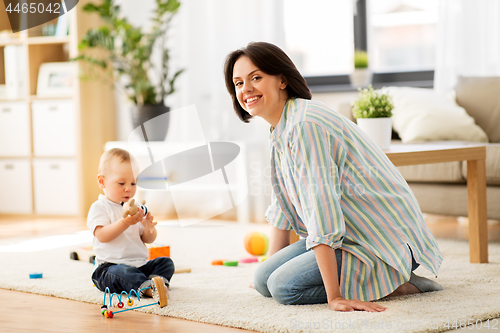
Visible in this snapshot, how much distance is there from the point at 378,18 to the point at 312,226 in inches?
112

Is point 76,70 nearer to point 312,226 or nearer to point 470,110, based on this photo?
point 470,110

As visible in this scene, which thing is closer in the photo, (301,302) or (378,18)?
(301,302)

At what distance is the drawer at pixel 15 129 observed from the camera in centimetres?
405

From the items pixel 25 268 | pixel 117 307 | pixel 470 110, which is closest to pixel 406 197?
pixel 117 307

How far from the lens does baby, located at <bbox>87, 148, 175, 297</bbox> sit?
5.85 ft

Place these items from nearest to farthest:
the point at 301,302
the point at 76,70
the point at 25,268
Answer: the point at 301,302
the point at 25,268
the point at 76,70

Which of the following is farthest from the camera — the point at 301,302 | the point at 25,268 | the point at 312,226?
the point at 25,268

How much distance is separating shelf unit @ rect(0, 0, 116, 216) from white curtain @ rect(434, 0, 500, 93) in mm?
2191

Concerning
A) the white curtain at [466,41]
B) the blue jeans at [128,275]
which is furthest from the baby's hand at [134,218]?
the white curtain at [466,41]

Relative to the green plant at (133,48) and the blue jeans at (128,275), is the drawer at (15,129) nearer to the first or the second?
the green plant at (133,48)

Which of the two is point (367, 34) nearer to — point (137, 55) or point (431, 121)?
point (431, 121)

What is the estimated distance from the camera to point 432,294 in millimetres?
1698

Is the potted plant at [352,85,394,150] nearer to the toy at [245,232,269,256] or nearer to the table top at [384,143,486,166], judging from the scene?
the table top at [384,143,486,166]

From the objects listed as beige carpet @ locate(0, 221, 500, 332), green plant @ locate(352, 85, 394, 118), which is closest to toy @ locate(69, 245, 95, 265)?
beige carpet @ locate(0, 221, 500, 332)
